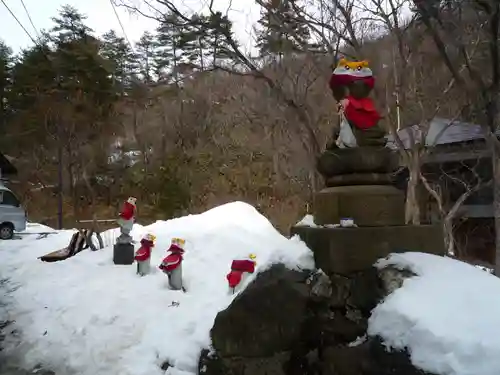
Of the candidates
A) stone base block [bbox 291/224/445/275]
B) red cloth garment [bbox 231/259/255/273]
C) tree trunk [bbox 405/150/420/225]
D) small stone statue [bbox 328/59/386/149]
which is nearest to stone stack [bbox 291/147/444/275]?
stone base block [bbox 291/224/445/275]

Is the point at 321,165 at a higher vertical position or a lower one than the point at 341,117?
lower

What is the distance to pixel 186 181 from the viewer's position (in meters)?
19.5

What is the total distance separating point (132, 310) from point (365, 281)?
3.43 meters

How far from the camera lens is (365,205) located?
Result: 454 centimetres

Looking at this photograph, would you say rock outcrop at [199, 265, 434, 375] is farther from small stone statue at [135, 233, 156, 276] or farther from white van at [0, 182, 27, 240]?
white van at [0, 182, 27, 240]

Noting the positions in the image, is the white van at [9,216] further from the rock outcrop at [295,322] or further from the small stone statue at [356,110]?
the small stone statue at [356,110]

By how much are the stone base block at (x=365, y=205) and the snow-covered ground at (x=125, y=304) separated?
518 millimetres

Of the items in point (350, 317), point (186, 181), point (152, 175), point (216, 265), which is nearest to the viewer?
point (350, 317)

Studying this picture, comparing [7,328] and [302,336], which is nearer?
[302,336]

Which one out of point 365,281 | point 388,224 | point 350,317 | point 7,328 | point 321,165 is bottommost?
point 7,328

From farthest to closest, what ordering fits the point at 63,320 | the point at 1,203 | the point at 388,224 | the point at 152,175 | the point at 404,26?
the point at 152,175
the point at 1,203
the point at 404,26
the point at 63,320
the point at 388,224

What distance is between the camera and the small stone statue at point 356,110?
16.0 ft

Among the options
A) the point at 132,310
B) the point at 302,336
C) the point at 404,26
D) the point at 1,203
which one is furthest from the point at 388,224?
the point at 1,203

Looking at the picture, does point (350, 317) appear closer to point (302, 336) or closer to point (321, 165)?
point (302, 336)
